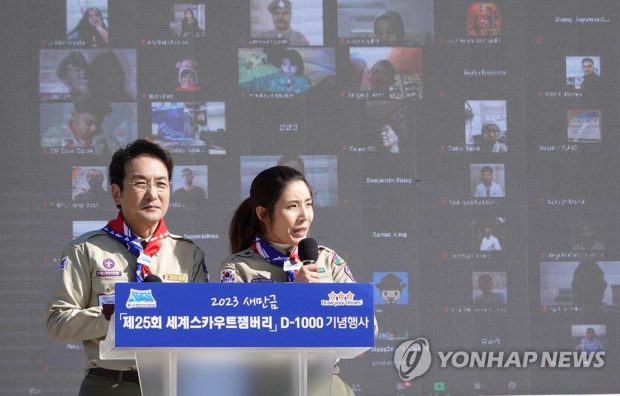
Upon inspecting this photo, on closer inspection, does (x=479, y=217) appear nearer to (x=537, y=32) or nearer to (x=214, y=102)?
(x=537, y=32)

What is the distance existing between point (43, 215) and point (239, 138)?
106 centimetres

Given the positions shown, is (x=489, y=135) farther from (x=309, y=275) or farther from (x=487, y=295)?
(x=309, y=275)

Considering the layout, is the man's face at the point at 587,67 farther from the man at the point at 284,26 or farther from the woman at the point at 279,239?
the woman at the point at 279,239

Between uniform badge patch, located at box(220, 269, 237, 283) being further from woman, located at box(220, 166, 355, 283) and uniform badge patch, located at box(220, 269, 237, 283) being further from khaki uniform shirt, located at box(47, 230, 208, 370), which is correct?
khaki uniform shirt, located at box(47, 230, 208, 370)

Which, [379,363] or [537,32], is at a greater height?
[537,32]

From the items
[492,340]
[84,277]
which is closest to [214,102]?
[492,340]

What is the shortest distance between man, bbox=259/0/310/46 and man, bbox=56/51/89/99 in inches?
36.7

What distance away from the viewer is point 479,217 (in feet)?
17.9

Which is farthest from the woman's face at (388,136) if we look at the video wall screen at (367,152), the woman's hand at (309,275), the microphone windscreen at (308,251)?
the woman's hand at (309,275)

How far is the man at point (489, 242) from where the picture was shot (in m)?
5.45

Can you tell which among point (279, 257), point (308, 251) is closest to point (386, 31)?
point (279, 257)

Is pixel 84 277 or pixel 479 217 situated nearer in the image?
pixel 84 277

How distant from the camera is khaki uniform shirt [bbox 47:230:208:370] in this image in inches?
100

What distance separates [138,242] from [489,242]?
9.99 ft
